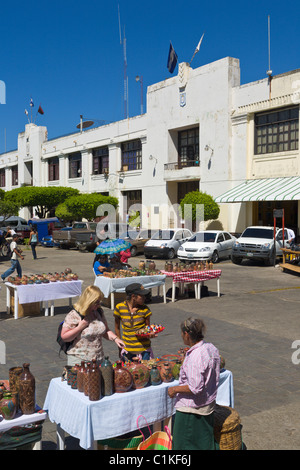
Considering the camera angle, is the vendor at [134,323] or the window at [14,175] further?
the window at [14,175]

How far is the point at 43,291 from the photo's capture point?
11.2 meters

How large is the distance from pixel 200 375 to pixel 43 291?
7943mm

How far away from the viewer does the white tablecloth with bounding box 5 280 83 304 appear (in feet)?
36.3

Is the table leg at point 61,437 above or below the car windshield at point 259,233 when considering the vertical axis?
below

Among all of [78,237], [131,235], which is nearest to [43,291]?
[131,235]

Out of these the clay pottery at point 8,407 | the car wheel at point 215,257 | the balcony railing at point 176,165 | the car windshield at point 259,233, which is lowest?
the car wheel at point 215,257

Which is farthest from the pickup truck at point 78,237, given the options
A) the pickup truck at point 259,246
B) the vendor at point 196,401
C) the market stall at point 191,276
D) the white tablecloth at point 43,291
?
the vendor at point 196,401

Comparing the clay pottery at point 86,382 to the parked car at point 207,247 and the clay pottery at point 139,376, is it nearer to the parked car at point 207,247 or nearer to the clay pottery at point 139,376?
the clay pottery at point 139,376

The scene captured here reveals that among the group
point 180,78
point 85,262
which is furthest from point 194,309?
point 180,78

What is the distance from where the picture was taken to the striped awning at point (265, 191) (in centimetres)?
2529

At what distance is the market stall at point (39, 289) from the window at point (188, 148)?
2414cm

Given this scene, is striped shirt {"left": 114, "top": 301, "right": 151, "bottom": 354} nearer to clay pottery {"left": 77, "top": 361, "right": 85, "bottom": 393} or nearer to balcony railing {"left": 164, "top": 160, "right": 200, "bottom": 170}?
clay pottery {"left": 77, "top": 361, "right": 85, "bottom": 393}

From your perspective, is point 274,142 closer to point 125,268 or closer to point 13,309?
point 125,268
